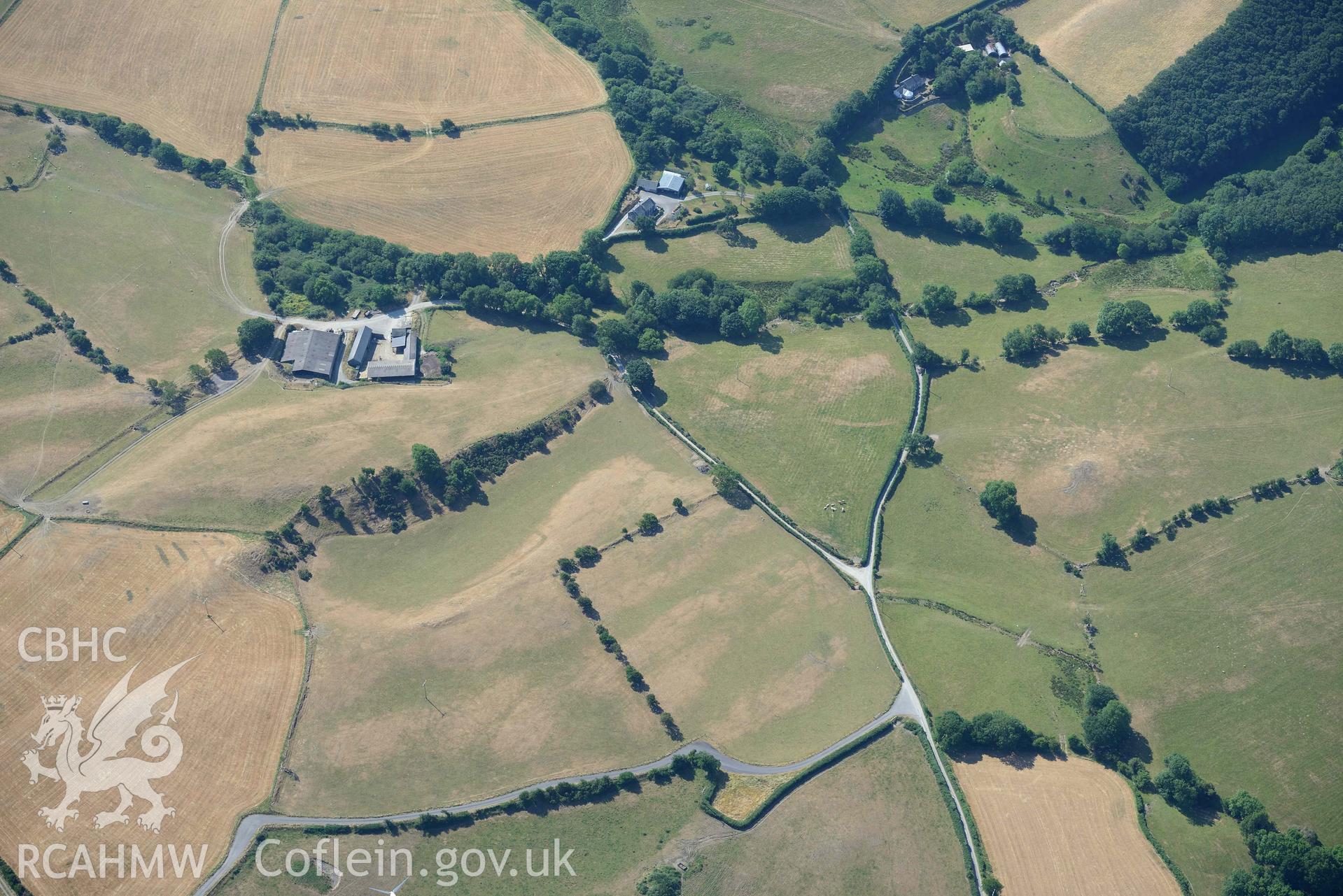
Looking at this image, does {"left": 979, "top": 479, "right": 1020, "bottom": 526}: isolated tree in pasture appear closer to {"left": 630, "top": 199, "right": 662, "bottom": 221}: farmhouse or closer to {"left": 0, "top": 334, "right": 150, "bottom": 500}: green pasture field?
{"left": 630, "top": 199, "right": 662, "bottom": 221}: farmhouse

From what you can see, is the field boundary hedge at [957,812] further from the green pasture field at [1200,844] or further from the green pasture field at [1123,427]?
the green pasture field at [1123,427]

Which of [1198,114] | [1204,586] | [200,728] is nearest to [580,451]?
[200,728]

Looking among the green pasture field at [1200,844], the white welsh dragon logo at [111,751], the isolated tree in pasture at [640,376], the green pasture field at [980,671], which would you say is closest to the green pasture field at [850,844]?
the green pasture field at [980,671]

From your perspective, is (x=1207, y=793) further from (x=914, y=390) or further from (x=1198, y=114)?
(x=1198, y=114)

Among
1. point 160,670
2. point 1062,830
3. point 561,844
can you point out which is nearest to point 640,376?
point 561,844

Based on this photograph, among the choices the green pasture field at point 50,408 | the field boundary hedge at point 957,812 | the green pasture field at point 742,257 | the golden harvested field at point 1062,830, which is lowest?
the green pasture field at point 50,408

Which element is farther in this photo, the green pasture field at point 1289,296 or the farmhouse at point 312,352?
the green pasture field at point 1289,296

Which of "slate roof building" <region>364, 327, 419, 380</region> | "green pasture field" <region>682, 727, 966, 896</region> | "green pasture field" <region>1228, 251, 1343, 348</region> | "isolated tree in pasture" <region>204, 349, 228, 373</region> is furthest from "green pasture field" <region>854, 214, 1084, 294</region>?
"isolated tree in pasture" <region>204, 349, 228, 373</region>
